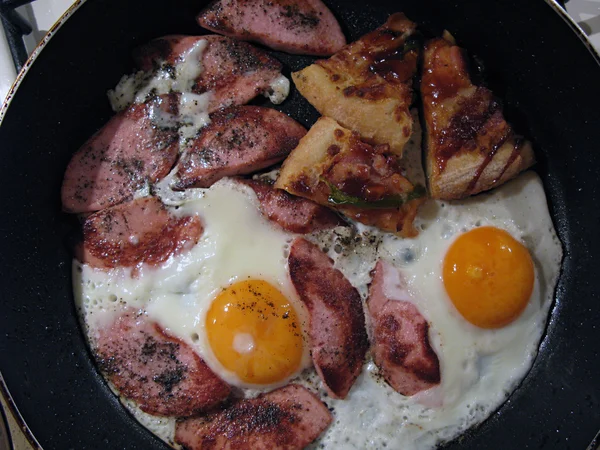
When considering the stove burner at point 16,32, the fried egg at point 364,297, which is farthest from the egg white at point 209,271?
the stove burner at point 16,32

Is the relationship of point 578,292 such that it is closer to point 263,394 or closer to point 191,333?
point 263,394

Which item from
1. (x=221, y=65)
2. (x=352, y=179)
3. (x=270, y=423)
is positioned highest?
(x=221, y=65)

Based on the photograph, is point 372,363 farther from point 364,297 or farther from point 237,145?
point 237,145

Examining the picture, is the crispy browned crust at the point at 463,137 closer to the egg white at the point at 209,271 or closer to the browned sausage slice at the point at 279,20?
the browned sausage slice at the point at 279,20

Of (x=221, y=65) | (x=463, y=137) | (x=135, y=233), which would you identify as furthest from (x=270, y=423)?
(x=221, y=65)

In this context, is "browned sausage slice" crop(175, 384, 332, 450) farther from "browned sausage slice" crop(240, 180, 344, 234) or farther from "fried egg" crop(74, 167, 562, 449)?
"browned sausage slice" crop(240, 180, 344, 234)

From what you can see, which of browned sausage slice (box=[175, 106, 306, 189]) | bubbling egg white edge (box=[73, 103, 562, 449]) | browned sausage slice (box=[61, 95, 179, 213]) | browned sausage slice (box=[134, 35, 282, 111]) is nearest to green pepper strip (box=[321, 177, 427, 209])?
bubbling egg white edge (box=[73, 103, 562, 449])

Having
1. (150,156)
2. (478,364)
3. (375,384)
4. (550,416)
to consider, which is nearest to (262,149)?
(150,156)
